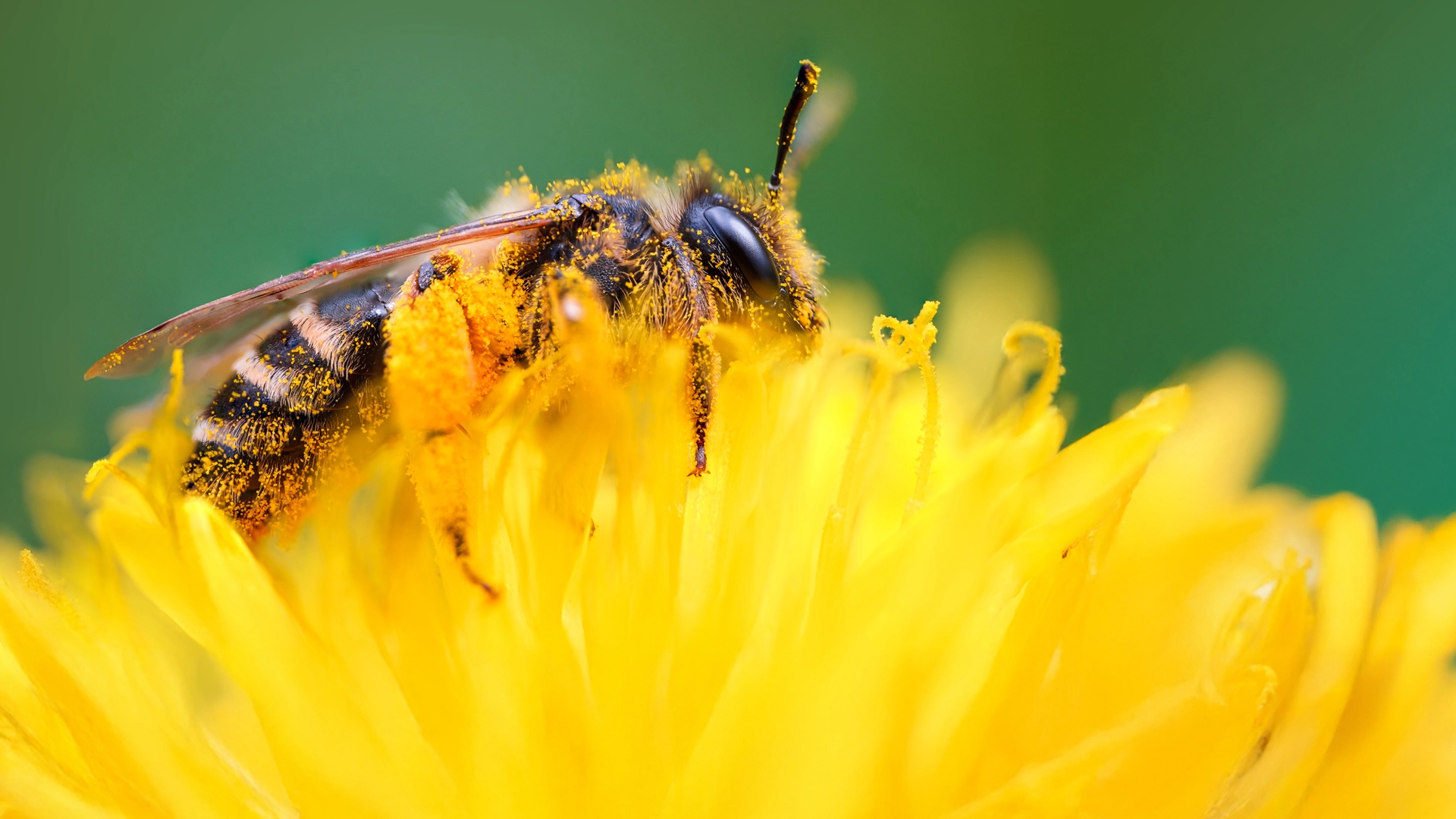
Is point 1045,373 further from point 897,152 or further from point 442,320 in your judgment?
point 897,152

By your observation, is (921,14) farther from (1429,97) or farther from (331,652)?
(331,652)

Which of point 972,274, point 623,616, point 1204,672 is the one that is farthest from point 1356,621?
point 972,274

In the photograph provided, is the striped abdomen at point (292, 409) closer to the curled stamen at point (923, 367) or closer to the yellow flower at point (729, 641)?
the yellow flower at point (729, 641)

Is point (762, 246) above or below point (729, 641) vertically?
above

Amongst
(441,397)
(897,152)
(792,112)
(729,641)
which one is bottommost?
(729,641)

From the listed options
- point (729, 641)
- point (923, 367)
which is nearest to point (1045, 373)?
point (923, 367)

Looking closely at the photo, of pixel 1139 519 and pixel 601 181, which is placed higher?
pixel 601 181

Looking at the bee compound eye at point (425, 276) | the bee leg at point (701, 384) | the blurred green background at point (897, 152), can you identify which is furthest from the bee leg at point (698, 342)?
the blurred green background at point (897, 152)
